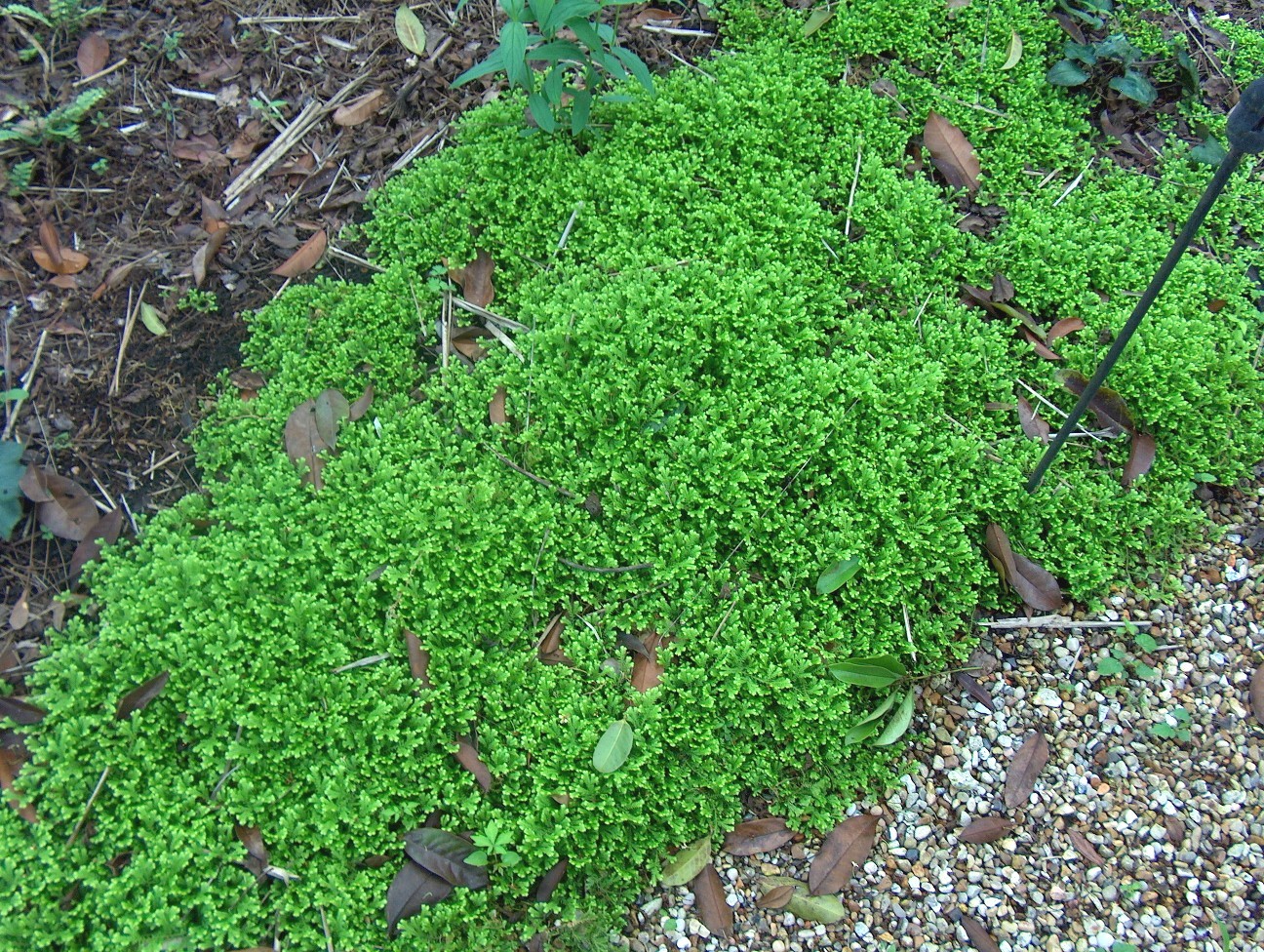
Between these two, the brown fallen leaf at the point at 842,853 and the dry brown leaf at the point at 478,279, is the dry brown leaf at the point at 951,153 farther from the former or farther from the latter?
the brown fallen leaf at the point at 842,853

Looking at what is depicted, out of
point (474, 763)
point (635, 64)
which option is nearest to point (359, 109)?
point (635, 64)

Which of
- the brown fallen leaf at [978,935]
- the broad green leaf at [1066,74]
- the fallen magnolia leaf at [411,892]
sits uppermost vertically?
the broad green leaf at [1066,74]

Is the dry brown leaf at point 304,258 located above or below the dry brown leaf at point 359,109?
below

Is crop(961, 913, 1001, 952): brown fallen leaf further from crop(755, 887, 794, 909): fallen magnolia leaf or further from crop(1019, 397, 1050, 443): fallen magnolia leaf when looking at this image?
crop(1019, 397, 1050, 443): fallen magnolia leaf

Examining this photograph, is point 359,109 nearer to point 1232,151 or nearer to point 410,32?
point 410,32

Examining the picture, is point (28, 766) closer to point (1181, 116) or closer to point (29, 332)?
point (29, 332)

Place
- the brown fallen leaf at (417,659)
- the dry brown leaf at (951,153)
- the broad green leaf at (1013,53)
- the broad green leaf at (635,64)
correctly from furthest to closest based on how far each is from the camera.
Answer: the broad green leaf at (1013,53)
the dry brown leaf at (951,153)
the broad green leaf at (635,64)
the brown fallen leaf at (417,659)

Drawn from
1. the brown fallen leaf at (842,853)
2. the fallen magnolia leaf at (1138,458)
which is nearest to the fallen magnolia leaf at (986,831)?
the brown fallen leaf at (842,853)

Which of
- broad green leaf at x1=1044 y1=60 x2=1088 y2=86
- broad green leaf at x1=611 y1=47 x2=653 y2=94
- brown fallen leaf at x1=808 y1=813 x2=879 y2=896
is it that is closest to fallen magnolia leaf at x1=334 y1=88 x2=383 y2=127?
broad green leaf at x1=611 y1=47 x2=653 y2=94

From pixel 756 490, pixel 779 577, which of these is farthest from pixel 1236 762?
pixel 756 490

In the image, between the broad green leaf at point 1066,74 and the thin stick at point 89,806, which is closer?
the thin stick at point 89,806
